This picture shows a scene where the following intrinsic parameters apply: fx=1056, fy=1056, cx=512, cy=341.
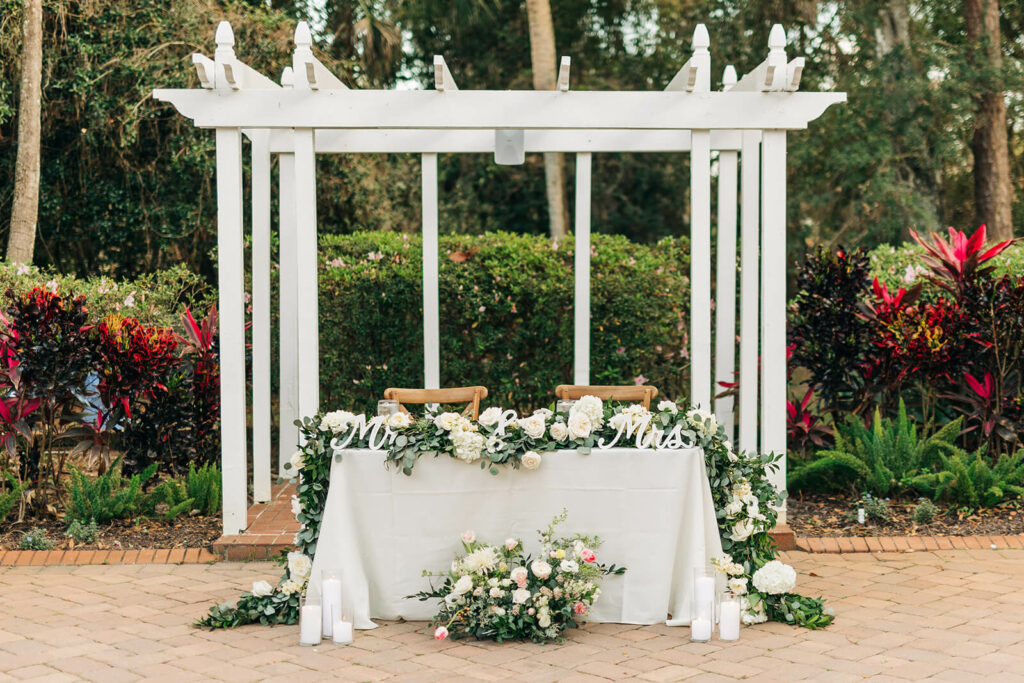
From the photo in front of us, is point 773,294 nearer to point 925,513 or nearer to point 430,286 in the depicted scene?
point 925,513

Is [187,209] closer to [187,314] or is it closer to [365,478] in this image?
[187,314]

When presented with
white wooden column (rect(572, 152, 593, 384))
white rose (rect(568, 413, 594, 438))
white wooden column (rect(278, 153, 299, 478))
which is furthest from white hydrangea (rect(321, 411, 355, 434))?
white wooden column (rect(572, 152, 593, 384))

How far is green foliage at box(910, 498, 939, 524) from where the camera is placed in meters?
6.15

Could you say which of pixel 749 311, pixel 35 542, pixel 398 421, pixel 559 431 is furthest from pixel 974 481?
pixel 35 542

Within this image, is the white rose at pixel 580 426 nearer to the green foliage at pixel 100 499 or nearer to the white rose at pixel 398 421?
the white rose at pixel 398 421

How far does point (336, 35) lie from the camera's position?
14984 millimetres

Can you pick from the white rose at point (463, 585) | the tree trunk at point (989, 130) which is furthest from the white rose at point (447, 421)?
the tree trunk at point (989, 130)

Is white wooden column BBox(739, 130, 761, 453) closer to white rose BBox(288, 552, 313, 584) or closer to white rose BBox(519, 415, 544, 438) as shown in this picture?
white rose BBox(519, 415, 544, 438)

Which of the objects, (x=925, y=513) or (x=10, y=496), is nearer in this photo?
(x=10, y=496)

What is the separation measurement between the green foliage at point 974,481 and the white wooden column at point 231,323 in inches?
155

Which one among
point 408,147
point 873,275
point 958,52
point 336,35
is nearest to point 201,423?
point 408,147

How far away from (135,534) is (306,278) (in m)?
1.90

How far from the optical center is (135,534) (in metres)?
6.02

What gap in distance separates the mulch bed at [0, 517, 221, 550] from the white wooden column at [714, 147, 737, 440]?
315 centimetres
